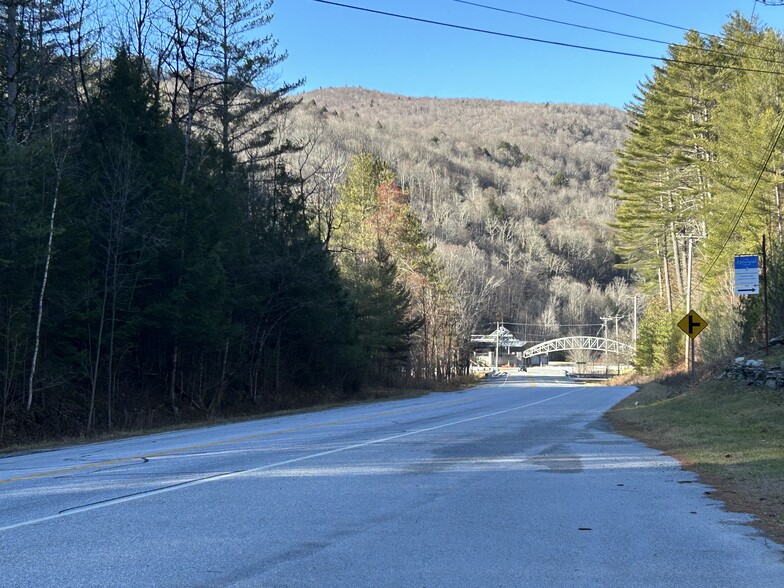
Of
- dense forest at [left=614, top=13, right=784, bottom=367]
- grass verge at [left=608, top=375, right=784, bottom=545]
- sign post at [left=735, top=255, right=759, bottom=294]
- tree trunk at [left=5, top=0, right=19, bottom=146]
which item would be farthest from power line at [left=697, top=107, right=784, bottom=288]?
tree trunk at [left=5, top=0, right=19, bottom=146]

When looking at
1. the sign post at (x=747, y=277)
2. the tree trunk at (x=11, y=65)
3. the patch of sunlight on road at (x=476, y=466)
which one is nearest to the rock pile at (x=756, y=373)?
the sign post at (x=747, y=277)

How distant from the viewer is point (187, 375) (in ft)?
97.7

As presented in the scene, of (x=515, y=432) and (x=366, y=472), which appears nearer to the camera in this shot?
(x=366, y=472)

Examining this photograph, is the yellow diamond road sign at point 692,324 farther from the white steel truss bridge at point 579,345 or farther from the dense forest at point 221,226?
the white steel truss bridge at point 579,345

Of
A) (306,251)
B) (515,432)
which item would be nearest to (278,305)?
(306,251)

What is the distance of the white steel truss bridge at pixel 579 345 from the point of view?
402 ft

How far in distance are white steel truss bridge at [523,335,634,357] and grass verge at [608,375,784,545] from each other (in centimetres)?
9586

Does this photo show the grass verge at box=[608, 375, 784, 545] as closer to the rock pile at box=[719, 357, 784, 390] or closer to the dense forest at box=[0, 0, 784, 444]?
the rock pile at box=[719, 357, 784, 390]

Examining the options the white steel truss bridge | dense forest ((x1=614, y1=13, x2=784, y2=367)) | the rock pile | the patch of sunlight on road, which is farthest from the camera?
the white steel truss bridge

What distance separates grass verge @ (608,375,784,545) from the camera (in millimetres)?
9422

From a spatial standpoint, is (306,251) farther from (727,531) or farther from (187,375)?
(727,531)

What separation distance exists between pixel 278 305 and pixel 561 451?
21.0 meters

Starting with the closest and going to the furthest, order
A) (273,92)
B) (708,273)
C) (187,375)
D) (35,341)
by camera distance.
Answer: (35,341)
(187,375)
(273,92)
(708,273)

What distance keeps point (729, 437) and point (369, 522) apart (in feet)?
36.2
